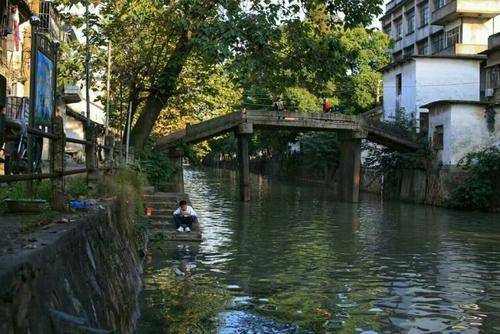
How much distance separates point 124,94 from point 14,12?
8.30m

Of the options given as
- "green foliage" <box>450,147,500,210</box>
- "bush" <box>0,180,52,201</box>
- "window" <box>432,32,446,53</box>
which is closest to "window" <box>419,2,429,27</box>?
"window" <box>432,32,446,53</box>

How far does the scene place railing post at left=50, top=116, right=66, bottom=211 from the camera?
21.2 feet

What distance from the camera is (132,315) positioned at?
7.25 metres

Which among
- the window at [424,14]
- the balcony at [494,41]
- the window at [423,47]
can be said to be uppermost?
the window at [424,14]

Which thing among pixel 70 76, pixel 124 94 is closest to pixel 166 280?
pixel 70 76

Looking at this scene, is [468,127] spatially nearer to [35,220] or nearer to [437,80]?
[437,80]

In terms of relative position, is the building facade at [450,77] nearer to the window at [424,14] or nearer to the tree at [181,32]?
the window at [424,14]

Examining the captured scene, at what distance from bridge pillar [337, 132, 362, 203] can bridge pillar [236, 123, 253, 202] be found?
597cm

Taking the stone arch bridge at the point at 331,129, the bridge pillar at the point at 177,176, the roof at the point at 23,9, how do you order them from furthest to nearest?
the stone arch bridge at the point at 331,129
the bridge pillar at the point at 177,176
the roof at the point at 23,9

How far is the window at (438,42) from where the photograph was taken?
50.2 m

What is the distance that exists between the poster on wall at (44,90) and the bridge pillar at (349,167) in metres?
29.7

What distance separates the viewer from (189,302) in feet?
30.6

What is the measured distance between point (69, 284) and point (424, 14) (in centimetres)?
5520

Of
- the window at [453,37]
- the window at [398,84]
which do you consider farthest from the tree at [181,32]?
the window at [453,37]
